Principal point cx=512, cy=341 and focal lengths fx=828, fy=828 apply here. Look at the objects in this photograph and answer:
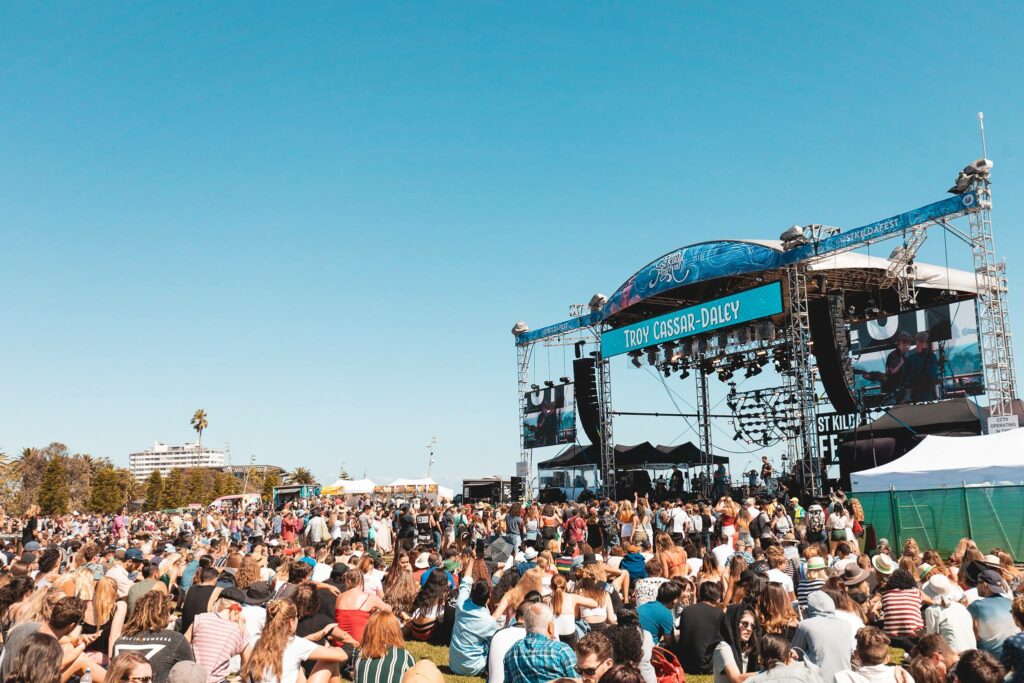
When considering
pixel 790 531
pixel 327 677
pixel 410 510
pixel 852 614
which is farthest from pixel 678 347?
pixel 327 677

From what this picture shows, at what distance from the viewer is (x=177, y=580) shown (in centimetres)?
1194

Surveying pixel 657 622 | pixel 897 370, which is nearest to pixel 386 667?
pixel 657 622

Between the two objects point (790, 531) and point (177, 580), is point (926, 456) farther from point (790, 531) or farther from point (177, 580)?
point (177, 580)

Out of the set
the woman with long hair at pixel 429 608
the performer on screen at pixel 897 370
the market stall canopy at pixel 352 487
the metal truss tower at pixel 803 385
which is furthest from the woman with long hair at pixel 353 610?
the market stall canopy at pixel 352 487

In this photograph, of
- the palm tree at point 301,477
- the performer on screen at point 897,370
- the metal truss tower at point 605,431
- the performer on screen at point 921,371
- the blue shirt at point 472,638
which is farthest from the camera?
the palm tree at point 301,477

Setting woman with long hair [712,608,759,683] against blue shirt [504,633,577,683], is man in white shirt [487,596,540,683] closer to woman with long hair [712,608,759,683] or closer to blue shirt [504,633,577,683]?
blue shirt [504,633,577,683]

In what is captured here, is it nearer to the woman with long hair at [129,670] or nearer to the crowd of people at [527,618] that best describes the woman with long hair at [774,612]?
the crowd of people at [527,618]

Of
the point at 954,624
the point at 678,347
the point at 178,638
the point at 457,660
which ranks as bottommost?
the point at 457,660

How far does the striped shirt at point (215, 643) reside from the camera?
606 centimetres

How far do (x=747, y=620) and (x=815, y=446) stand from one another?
1671cm

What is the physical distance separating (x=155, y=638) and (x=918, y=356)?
68.8ft

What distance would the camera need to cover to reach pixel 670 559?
10086 mm

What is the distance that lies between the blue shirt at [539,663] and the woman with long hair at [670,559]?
5.00m

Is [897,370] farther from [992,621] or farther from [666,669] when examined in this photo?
[666,669]
